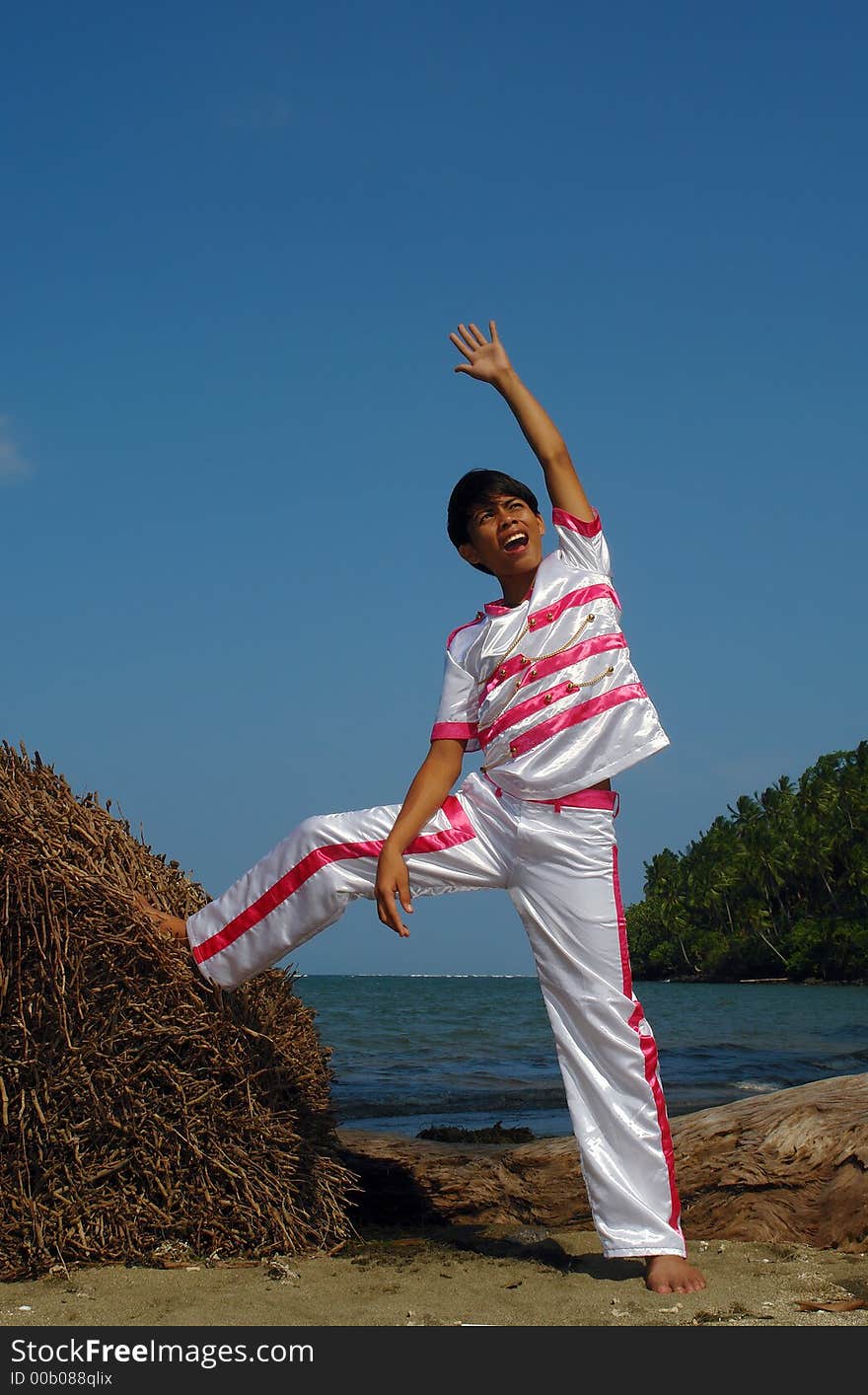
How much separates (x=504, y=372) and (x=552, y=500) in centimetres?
55

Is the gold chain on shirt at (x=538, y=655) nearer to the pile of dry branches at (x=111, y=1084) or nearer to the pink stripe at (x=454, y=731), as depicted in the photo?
the pink stripe at (x=454, y=731)

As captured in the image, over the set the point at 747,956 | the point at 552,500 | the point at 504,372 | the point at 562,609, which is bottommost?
the point at 747,956

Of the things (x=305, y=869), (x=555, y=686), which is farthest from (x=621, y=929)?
(x=305, y=869)

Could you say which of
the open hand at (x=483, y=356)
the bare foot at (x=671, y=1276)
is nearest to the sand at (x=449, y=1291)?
the bare foot at (x=671, y=1276)

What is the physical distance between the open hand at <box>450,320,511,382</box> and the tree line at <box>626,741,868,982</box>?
6641 centimetres

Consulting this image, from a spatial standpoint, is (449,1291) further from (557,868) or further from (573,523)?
(573,523)

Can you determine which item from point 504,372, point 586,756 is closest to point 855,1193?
point 586,756

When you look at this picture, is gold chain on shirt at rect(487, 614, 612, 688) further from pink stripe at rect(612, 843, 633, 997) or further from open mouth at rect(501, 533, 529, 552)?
pink stripe at rect(612, 843, 633, 997)

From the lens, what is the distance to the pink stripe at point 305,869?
13.7ft

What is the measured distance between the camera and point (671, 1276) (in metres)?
3.85

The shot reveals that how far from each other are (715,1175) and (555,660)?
238cm

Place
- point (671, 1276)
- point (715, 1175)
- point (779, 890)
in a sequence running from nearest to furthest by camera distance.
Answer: point (671, 1276) → point (715, 1175) → point (779, 890)

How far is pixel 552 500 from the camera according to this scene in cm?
454

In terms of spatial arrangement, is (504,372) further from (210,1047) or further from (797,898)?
(797,898)
